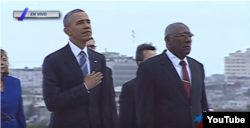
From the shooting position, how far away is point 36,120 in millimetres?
3541

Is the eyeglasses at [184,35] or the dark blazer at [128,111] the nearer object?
the eyeglasses at [184,35]

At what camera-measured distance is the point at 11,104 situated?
11.7 feet

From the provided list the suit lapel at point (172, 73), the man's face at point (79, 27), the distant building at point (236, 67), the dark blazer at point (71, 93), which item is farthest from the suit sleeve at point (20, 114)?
the distant building at point (236, 67)

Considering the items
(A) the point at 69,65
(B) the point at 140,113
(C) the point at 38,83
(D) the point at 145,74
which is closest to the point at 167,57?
(D) the point at 145,74

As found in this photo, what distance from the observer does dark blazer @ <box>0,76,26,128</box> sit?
3.57m

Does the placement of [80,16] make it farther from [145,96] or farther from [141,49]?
[145,96]

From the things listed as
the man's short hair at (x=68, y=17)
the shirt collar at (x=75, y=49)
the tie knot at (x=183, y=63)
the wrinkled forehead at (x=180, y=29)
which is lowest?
the tie knot at (x=183, y=63)

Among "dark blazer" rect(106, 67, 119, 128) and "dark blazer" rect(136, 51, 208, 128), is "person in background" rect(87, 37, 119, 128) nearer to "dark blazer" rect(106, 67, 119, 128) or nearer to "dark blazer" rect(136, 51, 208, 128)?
"dark blazer" rect(106, 67, 119, 128)

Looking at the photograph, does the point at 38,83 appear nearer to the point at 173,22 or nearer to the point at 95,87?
the point at 95,87

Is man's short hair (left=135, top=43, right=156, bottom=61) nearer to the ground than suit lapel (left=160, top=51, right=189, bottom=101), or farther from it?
farther from it

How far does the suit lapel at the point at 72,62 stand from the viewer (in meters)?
3.50

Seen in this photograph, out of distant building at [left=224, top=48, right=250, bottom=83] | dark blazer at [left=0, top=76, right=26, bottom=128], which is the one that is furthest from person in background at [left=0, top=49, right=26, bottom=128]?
distant building at [left=224, top=48, right=250, bottom=83]

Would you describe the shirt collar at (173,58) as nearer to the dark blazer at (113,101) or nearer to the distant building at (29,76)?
the dark blazer at (113,101)

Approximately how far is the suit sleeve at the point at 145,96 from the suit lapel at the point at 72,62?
1.28 feet
